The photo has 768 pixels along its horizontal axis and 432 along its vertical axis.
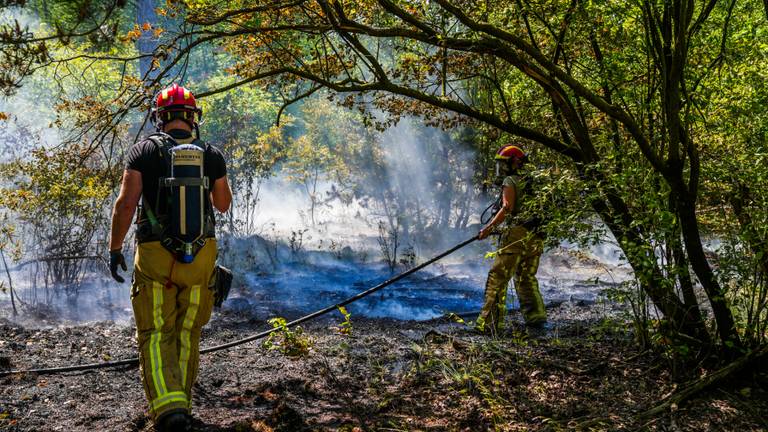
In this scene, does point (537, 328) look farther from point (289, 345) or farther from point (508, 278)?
point (289, 345)

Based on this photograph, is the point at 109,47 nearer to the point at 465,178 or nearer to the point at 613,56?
the point at 613,56

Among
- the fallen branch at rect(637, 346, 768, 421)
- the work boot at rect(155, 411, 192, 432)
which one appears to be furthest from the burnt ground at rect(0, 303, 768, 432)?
the work boot at rect(155, 411, 192, 432)

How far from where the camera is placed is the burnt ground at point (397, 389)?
147 inches

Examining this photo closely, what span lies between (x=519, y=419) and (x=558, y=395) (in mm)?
515

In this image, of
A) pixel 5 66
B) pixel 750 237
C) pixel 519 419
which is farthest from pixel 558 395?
pixel 5 66

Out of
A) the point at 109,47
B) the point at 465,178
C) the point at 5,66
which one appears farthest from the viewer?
the point at 465,178

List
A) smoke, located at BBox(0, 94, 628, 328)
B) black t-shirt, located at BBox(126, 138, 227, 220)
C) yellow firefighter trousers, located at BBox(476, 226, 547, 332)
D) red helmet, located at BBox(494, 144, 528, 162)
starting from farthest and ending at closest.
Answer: smoke, located at BBox(0, 94, 628, 328)
yellow firefighter trousers, located at BBox(476, 226, 547, 332)
red helmet, located at BBox(494, 144, 528, 162)
black t-shirt, located at BBox(126, 138, 227, 220)

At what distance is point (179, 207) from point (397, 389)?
2041 mm

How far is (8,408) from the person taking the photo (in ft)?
13.8

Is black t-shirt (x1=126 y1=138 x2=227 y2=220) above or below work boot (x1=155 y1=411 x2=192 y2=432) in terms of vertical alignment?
above

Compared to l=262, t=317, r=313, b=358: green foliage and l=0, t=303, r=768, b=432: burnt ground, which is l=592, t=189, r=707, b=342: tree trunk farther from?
l=262, t=317, r=313, b=358: green foliage

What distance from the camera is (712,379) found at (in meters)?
3.74

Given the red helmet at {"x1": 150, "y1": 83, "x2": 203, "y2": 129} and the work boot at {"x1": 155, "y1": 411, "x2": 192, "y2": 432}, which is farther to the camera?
the red helmet at {"x1": 150, "y1": 83, "x2": 203, "y2": 129}

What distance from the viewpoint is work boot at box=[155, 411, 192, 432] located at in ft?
11.5
